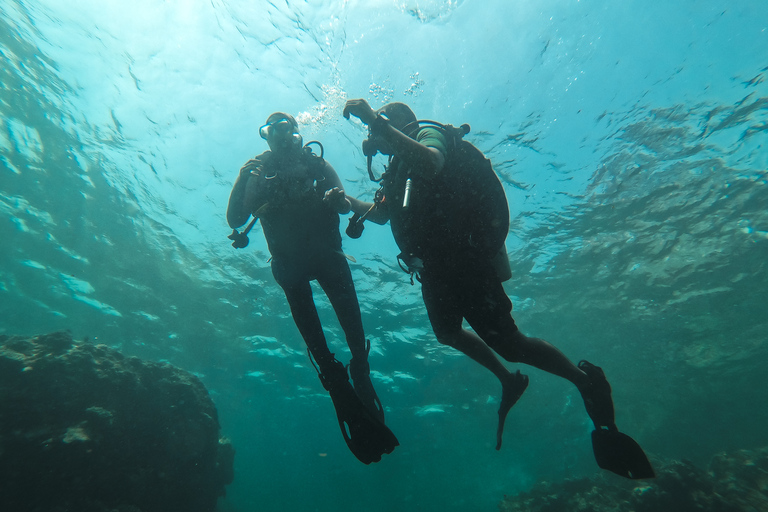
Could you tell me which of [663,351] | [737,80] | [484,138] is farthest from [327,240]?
[663,351]

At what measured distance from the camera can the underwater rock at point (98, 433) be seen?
25.3 ft

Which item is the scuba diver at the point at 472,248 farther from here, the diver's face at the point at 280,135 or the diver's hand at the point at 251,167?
the diver's hand at the point at 251,167

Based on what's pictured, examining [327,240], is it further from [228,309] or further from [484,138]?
[228,309]

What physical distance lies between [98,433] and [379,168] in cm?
1138

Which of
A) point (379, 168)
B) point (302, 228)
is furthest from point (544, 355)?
point (379, 168)

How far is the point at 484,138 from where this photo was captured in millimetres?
10117

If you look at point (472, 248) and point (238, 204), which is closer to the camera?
point (472, 248)

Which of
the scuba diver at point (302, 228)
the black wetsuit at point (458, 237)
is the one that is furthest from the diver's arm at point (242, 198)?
the black wetsuit at point (458, 237)

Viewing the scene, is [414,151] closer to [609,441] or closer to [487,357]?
[487,357]

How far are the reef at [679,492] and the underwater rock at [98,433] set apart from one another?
50.3ft

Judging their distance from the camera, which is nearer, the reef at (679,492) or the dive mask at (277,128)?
the dive mask at (277,128)

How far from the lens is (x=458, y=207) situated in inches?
131

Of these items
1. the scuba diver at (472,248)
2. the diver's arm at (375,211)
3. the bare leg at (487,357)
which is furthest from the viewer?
the diver's arm at (375,211)

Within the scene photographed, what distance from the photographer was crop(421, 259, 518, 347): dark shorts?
3.39 m
